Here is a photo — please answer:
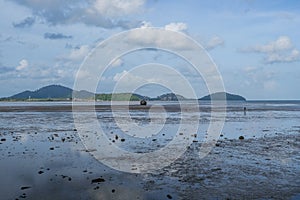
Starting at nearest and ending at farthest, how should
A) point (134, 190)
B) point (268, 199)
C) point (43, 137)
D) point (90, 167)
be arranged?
point (268, 199) < point (134, 190) < point (90, 167) < point (43, 137)

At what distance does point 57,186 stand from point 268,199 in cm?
758

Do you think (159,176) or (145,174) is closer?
(159,176)

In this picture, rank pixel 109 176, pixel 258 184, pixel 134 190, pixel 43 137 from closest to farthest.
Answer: pixel 134 190
pixel 258 184
pixel 109 176
pixel 43 137

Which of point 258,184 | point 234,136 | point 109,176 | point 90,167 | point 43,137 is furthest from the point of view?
point 234,136

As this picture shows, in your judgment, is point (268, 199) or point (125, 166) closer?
point (268, 199)

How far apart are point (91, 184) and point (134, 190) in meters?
1.79

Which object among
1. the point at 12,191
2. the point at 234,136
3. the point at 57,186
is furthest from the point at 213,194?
the point at 234,136

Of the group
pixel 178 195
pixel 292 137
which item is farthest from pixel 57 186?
pixel 292 137

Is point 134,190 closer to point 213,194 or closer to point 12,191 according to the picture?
point 213,194

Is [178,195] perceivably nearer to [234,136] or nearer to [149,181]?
[149,181]

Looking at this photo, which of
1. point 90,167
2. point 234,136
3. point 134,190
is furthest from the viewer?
point 234,136

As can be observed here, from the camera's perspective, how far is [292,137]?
99.3 ft

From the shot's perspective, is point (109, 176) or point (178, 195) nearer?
point (178, 195)

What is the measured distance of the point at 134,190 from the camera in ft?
42.9
